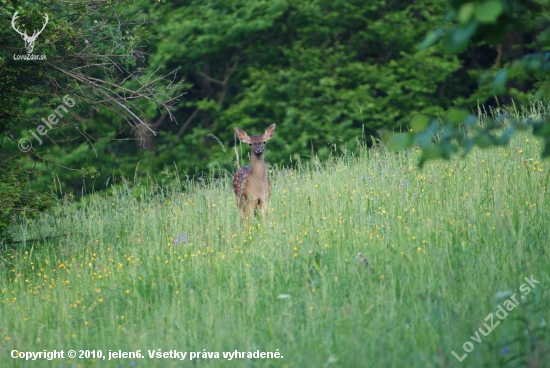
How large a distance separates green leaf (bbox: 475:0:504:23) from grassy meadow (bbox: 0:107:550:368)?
1.94 meters

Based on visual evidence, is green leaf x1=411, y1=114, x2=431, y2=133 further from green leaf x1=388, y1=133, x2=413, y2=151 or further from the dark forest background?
the dark forest background

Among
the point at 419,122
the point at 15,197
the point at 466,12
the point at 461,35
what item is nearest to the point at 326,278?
the point at 419,122

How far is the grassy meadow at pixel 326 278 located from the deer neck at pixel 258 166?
0.48m

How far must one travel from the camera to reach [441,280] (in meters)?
5.98

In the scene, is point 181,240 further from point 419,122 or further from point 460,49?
point 460,49

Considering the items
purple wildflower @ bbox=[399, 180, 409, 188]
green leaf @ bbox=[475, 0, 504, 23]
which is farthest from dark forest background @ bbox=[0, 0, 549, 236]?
green leaf @ bbox=[475, 0, 504, 23]

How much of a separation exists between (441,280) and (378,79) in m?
15.6

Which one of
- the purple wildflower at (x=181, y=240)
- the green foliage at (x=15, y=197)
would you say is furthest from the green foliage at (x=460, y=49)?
the green foliage at (x=15, y=197)

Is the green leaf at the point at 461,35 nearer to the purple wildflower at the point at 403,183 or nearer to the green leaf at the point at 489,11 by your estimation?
the green leaf at the point at 489,11

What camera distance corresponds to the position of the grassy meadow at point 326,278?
507 centimetres

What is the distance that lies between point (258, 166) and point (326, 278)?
380 cm

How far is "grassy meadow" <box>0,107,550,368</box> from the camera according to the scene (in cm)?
507

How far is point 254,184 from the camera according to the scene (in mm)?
9641

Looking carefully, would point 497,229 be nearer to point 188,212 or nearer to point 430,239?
point 430,239
